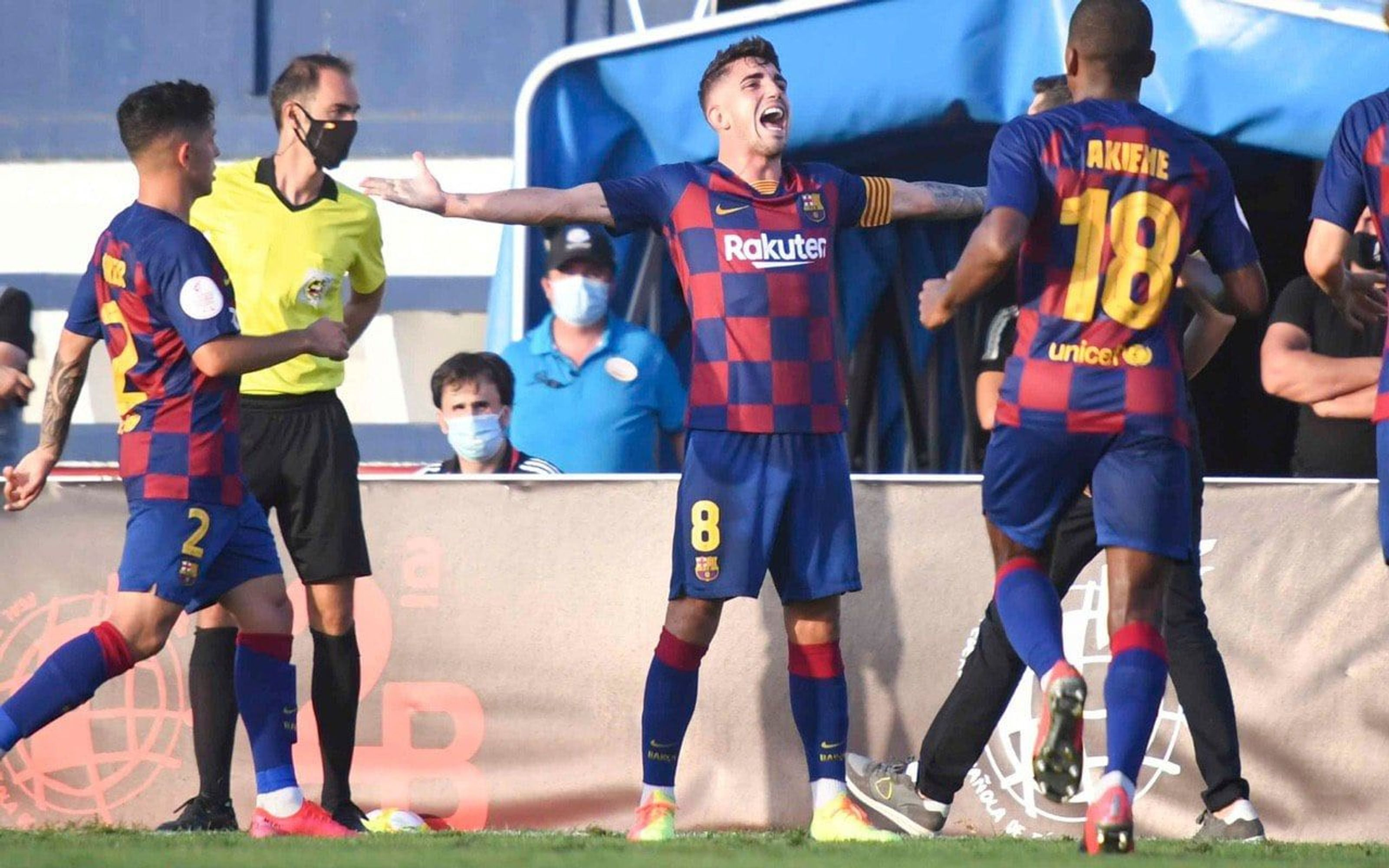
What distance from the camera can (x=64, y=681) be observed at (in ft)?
17.4

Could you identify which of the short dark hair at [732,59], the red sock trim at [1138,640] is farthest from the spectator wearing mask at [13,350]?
the red sock trim at [1138,640]

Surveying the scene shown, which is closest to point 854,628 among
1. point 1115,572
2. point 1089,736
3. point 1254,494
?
point 1089,736

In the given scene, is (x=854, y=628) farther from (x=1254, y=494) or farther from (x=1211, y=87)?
(x=1211, y=87)

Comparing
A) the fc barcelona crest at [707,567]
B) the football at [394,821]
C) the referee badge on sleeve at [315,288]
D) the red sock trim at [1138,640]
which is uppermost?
the referee badge on sleeve at [315,288]

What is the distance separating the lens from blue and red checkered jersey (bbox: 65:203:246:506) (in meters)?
5.39

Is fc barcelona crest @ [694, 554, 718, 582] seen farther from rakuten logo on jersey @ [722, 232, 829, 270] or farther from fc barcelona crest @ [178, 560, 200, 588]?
fc barcelona crest @ [178, 560, 200, 588]

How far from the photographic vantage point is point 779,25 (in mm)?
7422

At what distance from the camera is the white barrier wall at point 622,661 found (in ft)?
20.6

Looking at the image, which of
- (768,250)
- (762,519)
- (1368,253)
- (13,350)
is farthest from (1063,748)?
(13,350)

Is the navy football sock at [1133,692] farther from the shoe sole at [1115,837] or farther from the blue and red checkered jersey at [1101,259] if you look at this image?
the blue and red checkered jersey at [1101,259]

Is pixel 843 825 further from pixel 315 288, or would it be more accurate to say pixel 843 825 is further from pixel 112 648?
pixel 315 288

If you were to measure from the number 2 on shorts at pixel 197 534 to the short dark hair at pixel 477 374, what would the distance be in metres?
1.99

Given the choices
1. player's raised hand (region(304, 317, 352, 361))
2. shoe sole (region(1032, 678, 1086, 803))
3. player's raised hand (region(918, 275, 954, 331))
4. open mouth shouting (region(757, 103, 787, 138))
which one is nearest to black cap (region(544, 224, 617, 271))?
open mouth shouting (region(757, 103, 787, 138))

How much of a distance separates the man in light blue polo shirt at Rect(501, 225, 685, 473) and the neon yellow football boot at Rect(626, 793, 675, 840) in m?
2.24
